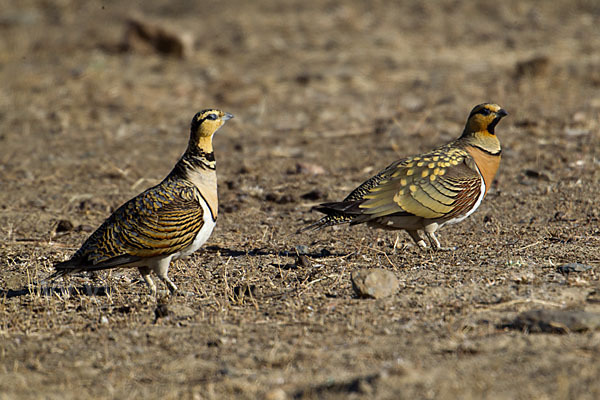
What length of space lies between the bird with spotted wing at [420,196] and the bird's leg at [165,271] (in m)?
1.19

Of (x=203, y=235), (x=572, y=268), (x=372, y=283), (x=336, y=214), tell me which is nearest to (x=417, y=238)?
(x=336, y=214)

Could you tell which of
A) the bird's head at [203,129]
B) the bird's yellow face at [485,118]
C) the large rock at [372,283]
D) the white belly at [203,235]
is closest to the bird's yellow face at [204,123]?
the bird's head at [203,129]

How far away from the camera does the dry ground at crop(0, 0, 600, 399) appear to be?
436cm

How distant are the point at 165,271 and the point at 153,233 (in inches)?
14.7

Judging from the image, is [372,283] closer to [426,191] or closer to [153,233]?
[426,191]

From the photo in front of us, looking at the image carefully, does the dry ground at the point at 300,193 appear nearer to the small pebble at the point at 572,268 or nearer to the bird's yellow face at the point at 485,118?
the small pebble at the point at 572,268

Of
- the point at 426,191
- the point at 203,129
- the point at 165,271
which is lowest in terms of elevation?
the point at 165,271

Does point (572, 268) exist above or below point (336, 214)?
below

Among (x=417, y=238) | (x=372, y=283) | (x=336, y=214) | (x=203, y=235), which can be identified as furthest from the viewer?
(x=417, y=238)

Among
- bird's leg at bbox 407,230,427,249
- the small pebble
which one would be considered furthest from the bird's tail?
the small pebble

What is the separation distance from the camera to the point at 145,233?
5738mm

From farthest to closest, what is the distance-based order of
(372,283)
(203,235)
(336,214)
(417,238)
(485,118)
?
(485,118) < (417,238) < (336,214) < (203,235) < (372,283)

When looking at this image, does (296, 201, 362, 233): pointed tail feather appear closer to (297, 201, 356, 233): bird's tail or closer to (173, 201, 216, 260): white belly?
(297, 201, 356, 233): bird's tail

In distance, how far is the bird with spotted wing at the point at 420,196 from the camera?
256 inches
